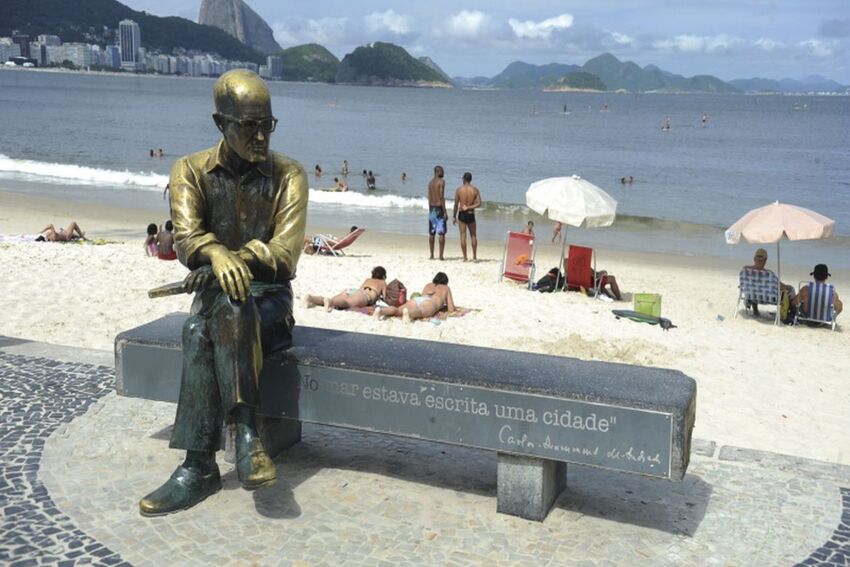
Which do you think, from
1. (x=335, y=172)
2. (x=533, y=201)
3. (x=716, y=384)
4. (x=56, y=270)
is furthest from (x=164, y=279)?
(x=335, y=172)

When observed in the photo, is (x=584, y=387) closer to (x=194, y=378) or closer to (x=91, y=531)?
(x=194, y=378)

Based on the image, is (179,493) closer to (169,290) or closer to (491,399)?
(169,290)

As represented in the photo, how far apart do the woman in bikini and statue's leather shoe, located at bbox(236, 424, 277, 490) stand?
6920mm

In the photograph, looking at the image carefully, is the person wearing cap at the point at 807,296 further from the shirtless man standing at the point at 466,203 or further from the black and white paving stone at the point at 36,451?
the black and white paving stone at the point at 36,451

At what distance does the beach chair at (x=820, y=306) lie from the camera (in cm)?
1262

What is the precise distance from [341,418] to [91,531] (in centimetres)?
151

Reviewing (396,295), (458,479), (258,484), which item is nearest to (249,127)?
(258,484)

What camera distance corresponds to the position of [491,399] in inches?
204

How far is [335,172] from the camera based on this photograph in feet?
135

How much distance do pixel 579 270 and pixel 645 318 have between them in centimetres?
208

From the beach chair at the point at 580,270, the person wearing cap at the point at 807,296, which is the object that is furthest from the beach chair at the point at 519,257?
the person wearing cap at the point at 807,296

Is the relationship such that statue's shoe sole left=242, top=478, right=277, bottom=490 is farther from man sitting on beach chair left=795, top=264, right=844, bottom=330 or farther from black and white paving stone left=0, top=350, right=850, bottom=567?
man sitting on beach chair left=795, top=264, right=844, bottom=330

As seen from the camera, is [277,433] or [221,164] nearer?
[221,164]

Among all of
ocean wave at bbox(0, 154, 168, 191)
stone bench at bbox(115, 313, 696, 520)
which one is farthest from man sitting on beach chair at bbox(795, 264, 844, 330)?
ocean wave at bbox(0, 154, 168, 191)
